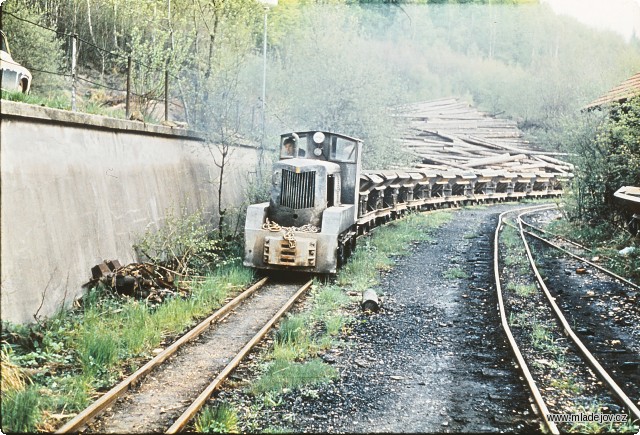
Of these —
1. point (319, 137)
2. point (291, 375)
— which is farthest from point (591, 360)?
point (319, 137)

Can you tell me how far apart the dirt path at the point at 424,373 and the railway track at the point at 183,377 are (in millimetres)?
956

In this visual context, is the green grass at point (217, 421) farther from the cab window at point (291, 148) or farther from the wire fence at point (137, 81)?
the cab window at point (291, 148)

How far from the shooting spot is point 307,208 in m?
12.7

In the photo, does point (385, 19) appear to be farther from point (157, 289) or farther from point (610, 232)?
point (157, 289)

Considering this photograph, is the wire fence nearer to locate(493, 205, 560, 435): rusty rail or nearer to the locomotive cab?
the locomotive cab

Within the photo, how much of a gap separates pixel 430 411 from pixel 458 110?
1533 inches

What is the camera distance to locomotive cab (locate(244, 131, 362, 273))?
11914mm

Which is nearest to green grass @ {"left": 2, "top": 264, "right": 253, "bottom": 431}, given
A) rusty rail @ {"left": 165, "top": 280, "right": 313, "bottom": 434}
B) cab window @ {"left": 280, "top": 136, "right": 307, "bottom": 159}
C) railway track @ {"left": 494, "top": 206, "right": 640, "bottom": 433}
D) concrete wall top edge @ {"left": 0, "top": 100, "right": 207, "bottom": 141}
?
rusty rail @ {"left": 165, "top": 280, "right": 313, "bottom": 434}

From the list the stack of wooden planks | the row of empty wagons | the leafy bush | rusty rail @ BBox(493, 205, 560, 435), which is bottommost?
rusty rail @ BBox(493, 205, 560, 435)

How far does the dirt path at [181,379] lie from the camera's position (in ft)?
18.3

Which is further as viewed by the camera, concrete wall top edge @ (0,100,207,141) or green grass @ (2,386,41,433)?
concrete wall top edge @ (0,100,207,141)

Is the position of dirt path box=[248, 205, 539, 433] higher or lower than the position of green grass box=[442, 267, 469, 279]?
lower

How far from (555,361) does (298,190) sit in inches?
254

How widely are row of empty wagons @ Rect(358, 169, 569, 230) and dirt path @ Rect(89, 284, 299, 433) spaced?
7924 millimetres
